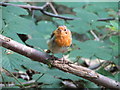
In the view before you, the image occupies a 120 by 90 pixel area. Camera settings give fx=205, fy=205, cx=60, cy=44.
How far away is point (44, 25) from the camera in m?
2.17

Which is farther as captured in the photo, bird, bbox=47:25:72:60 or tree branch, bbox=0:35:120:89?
bird, bbox=47:25:72:60

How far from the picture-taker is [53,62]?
104 cm

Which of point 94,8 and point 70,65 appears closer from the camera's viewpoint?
point 70,65

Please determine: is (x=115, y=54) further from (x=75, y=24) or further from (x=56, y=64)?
(x=56, y=64)

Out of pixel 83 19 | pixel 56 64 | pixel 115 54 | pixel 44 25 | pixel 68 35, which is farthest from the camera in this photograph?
pixel 44 25

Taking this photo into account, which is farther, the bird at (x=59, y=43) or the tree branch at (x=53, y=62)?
the bird at (x=59, y=43)

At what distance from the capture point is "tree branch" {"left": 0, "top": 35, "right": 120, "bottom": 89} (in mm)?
934

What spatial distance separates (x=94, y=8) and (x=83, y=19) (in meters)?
0.50

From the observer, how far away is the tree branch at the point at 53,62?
93 centimetres

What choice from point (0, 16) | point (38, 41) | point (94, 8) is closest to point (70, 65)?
point (38, 41)

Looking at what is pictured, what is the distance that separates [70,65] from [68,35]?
20 cm

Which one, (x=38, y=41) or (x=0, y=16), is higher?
(x=0, y=16)

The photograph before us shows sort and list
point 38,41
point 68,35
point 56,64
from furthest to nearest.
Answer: point 38,41
point 68,35
point 56,64

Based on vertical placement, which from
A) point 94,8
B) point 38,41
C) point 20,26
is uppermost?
point 94,8
